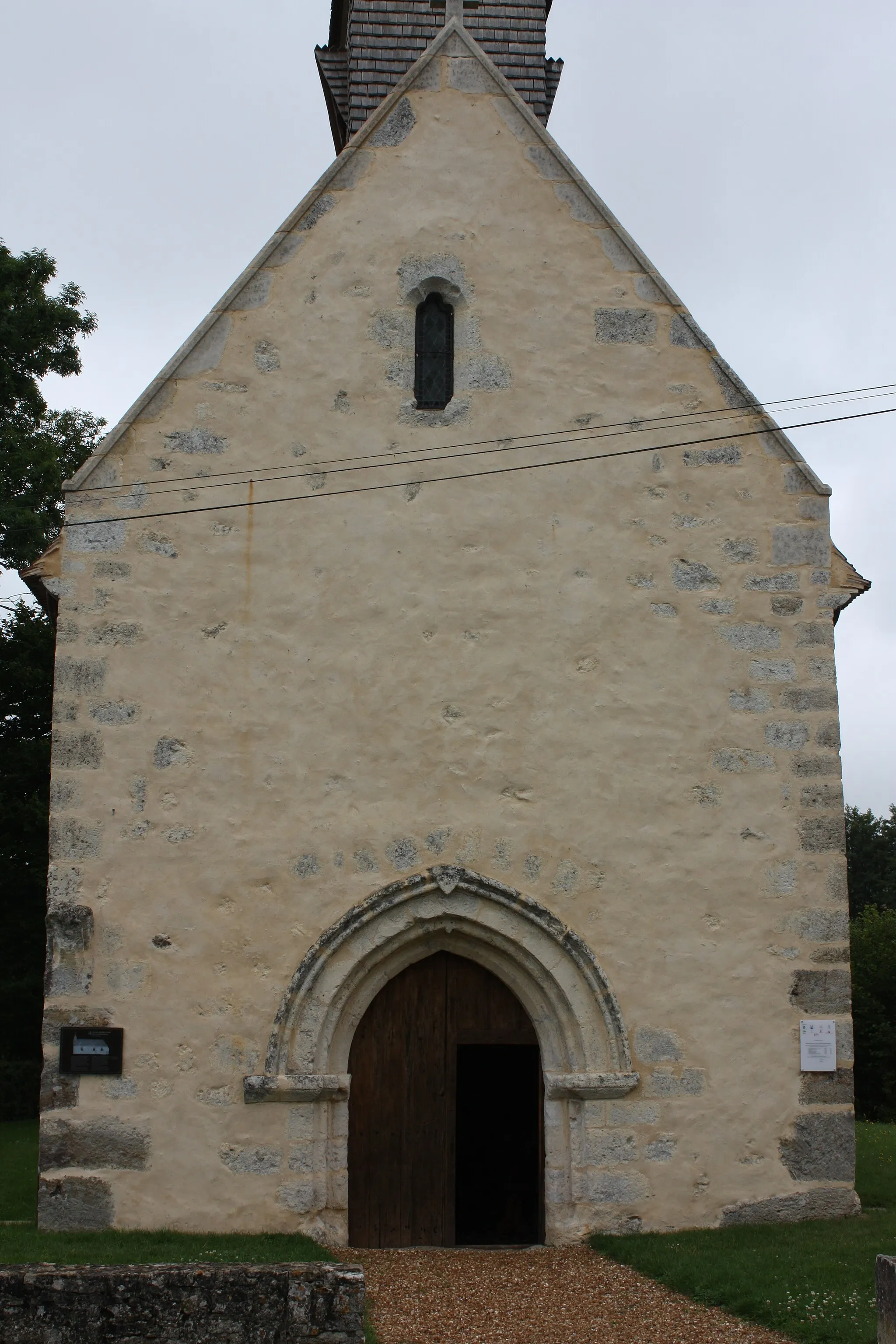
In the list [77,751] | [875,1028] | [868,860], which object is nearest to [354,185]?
[77,751]

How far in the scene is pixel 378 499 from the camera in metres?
9.14

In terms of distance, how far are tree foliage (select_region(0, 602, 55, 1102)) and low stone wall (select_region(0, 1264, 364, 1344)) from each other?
13.5 m

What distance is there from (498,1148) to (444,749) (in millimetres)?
3011

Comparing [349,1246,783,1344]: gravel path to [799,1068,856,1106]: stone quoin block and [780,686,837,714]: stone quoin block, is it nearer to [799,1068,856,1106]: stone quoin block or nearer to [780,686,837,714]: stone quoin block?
[799,1068,856,1106]: stone quoin block

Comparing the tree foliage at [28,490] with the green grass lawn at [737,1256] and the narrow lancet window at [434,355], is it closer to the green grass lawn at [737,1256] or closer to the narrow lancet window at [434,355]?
the narrow lancet window at [434,355]

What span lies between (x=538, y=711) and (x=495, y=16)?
8306 mm

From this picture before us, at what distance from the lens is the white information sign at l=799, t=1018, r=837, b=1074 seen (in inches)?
336

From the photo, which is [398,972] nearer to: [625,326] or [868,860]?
[625,326]

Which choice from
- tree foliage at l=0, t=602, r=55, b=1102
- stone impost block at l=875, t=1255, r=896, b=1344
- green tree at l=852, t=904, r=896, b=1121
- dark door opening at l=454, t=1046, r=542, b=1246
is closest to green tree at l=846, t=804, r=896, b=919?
green tree at l=852, t=904, r=896, b=1121

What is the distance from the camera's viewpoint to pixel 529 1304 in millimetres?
7016

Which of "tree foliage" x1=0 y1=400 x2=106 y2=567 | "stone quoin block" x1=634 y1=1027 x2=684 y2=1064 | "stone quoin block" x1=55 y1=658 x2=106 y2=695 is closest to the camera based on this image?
"stone quoin block" x1=634 y1=1027 x2=684 y2=1064

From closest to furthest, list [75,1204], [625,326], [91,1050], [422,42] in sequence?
[75,1204] → [91,1050] → [625,326] → [422,42]

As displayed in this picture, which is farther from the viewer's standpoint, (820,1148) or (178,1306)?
(820,1148)

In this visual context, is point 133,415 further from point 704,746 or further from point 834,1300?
point 834,1300
